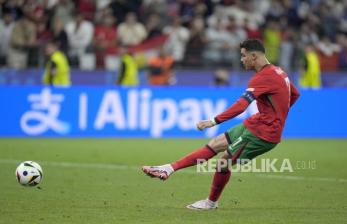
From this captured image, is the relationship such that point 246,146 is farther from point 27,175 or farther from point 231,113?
point 27,175

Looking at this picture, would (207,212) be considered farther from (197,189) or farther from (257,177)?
(257,177)

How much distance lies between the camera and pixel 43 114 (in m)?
18.3

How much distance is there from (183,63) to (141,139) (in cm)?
447

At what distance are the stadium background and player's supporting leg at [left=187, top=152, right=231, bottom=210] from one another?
0.23m

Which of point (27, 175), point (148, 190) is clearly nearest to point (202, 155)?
point (148, 190)

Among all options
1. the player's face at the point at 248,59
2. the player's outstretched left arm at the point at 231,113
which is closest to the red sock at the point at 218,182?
the player's outstretched left arm at the point at 231,113

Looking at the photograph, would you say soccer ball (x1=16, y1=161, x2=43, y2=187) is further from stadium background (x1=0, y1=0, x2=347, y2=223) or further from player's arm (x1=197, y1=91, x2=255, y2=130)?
player's arm (x1=197, y1=91, x2=255, y2=130)

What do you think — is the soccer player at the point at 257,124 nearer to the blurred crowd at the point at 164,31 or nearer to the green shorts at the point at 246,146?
the green shorts at the point at 246,146

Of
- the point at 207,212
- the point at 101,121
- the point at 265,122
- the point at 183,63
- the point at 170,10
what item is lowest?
the point at 207,212

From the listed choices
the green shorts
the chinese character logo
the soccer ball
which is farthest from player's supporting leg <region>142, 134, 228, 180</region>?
the chinese character logo

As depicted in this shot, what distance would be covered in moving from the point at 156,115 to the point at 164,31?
4754 mm

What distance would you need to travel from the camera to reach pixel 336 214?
28.4 feet

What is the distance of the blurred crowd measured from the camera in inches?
851

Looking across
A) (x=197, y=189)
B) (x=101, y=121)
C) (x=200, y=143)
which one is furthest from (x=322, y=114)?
(x=197, y=189)
